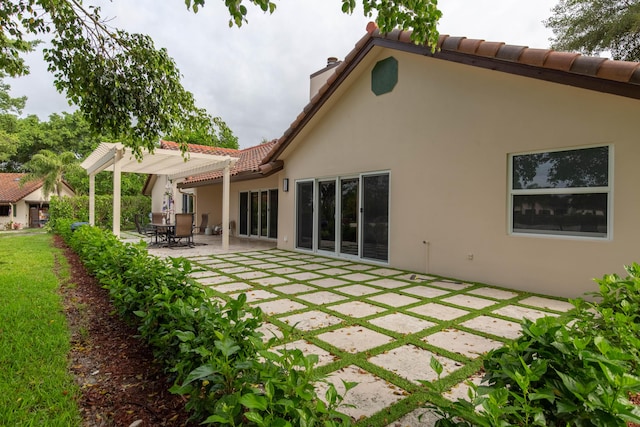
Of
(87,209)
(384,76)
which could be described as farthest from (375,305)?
(87,209)

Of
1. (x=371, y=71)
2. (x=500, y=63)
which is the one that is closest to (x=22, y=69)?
(x=371, y=71)

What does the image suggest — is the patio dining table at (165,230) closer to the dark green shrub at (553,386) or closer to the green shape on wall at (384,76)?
the green shape on wall at (384,76)

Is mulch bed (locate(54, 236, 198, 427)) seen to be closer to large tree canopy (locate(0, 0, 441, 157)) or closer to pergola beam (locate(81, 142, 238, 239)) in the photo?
large tree canopy (locate(0, 0, 441, 157))

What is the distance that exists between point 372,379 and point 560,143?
16.3 ft

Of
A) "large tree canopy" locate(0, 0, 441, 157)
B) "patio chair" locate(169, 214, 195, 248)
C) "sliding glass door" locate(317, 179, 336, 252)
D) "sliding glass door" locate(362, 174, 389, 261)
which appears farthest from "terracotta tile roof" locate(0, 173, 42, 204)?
"sliding glass door" locate(362, 174, 389, 261)

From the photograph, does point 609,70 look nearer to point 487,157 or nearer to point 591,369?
point 487,157

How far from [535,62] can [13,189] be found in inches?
1567

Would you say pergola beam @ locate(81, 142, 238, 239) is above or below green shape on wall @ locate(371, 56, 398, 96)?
below

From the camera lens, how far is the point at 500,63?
5914mm

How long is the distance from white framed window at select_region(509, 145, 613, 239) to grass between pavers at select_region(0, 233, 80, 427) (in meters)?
6.49

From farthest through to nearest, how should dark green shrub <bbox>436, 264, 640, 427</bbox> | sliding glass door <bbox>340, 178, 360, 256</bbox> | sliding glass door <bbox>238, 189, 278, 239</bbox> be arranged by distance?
1. sliding glass door <bbox>238, 189, 278, 239</bbox>
2. sliding glass door <bbox>340, 178, 360, 256</bbox>
3. dark green shrub <bbox>436, 264, 640, 427</bbox>

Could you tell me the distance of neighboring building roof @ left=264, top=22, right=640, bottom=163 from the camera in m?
4.54

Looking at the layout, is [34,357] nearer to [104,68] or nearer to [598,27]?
[104,68]

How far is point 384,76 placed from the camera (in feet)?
27.2
